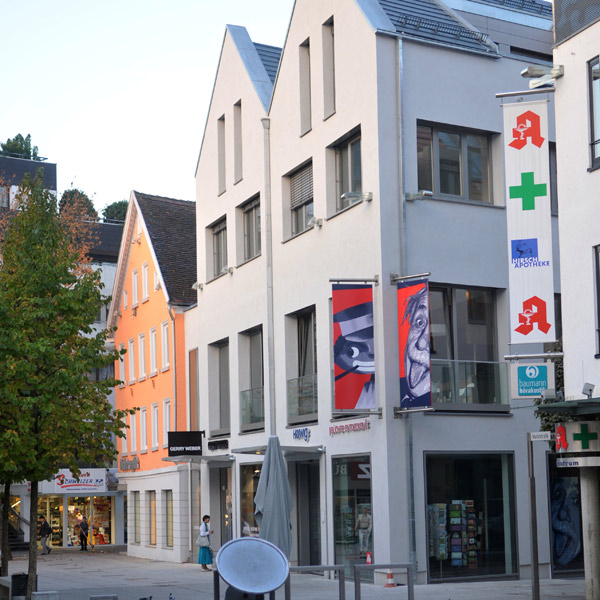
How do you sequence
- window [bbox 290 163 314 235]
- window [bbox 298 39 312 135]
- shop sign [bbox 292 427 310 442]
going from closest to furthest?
shop sign [bbox 292 427 310 442] → window [bbox 290 163 314 235] → window [bbox 298 39 312 135]

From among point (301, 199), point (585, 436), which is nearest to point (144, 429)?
point (301, 199)

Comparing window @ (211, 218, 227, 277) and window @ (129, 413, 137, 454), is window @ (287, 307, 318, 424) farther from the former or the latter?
window @ (129, 413, 137, 454)

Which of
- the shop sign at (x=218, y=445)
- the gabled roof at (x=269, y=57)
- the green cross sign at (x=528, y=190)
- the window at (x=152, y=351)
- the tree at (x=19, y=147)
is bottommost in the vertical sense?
the shop sign at (x=218, y=445)

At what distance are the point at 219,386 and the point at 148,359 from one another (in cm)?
941

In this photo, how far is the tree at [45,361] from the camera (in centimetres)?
2016

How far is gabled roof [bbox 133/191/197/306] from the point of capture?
40.3m

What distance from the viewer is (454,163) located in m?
24.7

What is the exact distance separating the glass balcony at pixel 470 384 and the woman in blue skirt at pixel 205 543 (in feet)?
32.5

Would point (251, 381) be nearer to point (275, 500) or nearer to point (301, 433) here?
point (301, 433)

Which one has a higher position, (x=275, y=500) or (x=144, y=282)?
(x=144, y=282)

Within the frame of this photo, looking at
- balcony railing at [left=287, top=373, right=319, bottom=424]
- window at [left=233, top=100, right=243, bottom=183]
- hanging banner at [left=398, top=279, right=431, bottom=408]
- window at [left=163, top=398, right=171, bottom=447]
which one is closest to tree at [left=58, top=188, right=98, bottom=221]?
window at [left=163, top=398, right=171, bottom=447]

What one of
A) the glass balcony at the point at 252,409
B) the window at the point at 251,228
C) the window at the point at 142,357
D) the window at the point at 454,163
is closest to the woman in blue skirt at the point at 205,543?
the glass balcony at the point at 252,409

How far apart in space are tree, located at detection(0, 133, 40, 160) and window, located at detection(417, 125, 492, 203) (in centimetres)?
5470

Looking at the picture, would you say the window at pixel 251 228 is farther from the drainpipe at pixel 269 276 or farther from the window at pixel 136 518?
the window at pixel 136 518
